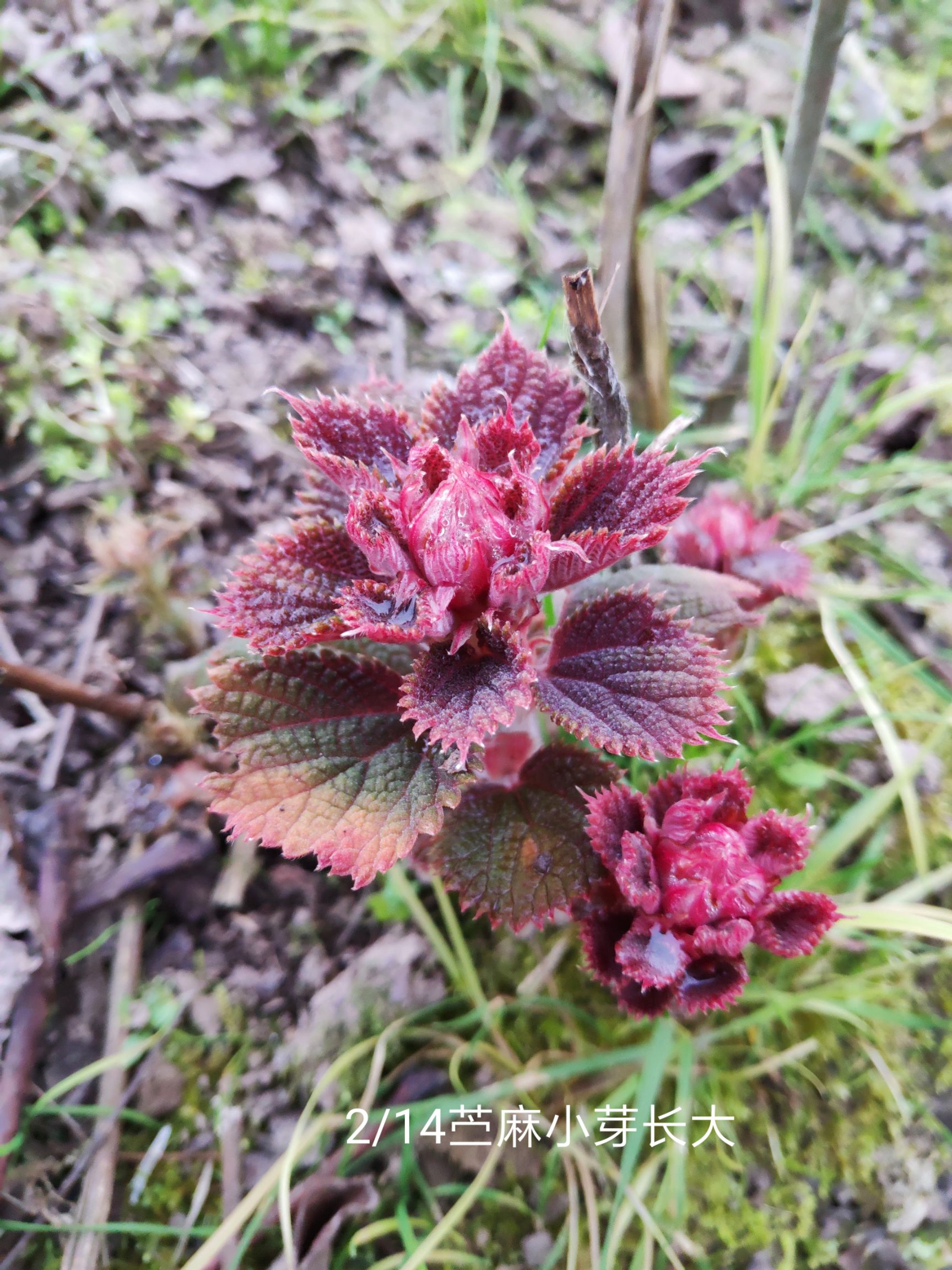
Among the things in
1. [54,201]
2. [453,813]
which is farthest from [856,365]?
[54,201]

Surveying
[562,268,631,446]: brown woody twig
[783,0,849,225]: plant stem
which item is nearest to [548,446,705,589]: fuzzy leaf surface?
[562,268,631,446]: brown woody twig

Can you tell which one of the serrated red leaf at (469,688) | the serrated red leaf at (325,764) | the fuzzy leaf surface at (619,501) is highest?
the fuzzy leaf surface at (619,501)

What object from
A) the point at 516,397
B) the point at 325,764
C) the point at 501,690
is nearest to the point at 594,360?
the point at 516,397

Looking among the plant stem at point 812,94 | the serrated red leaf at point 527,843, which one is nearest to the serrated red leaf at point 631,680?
the serrated red leaf at point 527,843

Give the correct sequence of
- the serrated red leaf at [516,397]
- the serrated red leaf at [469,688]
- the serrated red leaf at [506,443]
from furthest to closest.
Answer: the serrated red leaf at [516,397], the serrated red leaf at [506,443], the serrated red leaf at [469,688]

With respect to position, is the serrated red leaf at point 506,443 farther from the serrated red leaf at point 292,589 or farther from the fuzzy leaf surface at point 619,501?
the serrated red leaf at point 292,589

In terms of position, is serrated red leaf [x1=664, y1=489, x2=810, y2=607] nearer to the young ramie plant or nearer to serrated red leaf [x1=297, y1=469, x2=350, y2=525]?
the young ramie plant
